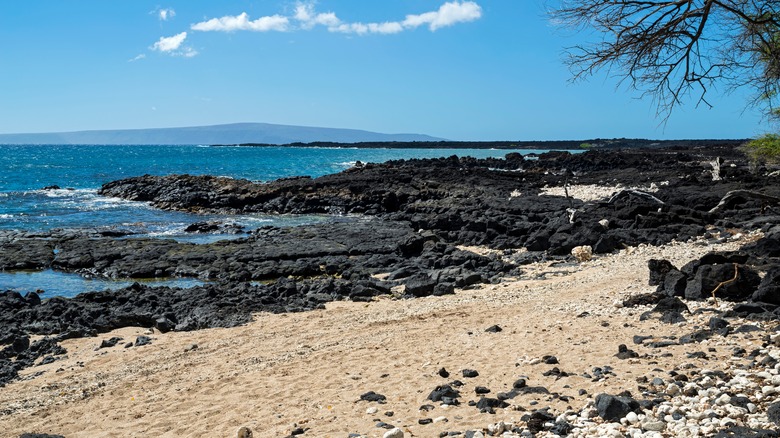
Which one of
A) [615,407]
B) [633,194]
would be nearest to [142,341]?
[615,407]

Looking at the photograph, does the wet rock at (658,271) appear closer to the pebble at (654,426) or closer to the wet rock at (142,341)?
the pebble at (654,426)

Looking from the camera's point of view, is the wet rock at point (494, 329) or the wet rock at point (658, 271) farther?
the wet rock at point (658, 271)

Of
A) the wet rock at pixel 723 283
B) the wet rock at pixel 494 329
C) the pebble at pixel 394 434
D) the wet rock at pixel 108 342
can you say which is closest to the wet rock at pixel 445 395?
the pebble at pixel 394 434

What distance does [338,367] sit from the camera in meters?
8.95

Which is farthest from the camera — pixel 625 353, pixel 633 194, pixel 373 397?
pixel 633 194

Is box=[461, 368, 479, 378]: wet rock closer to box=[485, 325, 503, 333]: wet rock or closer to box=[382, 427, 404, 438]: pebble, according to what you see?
box=[382, 427, 404, 438]: pebble

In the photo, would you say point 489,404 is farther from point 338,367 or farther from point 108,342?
point 108,342

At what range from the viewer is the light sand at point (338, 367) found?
7031 mm


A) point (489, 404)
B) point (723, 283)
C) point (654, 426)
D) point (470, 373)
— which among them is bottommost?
point (470, 373)

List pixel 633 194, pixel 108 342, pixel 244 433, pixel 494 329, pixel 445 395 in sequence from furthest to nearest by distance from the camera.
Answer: pixel 633 194 → pixel 108 342 → pixel 494 329 → pixel 445 395 → pixel 244 433

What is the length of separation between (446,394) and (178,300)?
9288 mm

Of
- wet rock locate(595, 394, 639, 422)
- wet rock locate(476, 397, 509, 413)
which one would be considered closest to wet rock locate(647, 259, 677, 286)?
wet rock locate(476, 397, 509, 413)

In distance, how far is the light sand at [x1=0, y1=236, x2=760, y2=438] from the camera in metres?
7.03

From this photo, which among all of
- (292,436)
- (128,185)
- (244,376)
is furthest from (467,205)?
(128,185)
